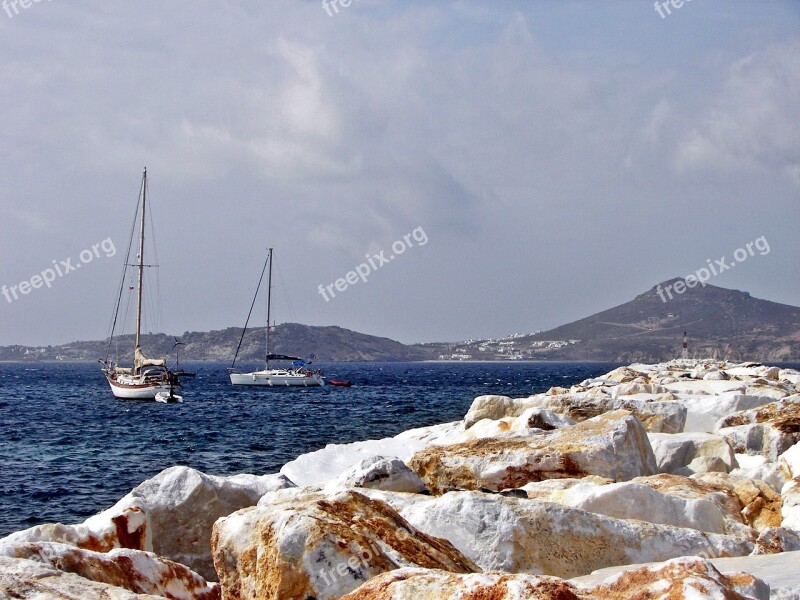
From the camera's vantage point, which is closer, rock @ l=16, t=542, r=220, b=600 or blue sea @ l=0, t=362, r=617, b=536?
rock @ l=16, t=542, r=220, b=600

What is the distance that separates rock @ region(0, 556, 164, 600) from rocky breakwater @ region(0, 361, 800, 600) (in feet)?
0.05

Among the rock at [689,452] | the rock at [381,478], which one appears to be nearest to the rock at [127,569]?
the rock at [381,478]

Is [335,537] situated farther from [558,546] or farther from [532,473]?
[532,473]

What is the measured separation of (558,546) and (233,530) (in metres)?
2.95

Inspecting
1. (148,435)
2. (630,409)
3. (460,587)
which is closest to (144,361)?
(148,435)

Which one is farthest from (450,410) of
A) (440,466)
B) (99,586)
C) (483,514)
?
(99,586)

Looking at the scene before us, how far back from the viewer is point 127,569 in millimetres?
6273

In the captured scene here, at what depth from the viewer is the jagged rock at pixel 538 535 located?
748 centimetres

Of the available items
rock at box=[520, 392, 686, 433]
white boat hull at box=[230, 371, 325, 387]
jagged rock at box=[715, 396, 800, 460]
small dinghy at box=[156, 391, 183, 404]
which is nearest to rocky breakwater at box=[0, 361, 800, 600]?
jagged rock at box=[715, 396, 800, 460]

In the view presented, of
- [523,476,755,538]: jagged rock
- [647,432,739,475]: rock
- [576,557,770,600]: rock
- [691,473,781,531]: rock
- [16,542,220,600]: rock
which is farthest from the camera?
[647,432,739,475]: rock

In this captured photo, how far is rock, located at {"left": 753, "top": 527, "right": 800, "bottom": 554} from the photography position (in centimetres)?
788

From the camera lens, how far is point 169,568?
6.60m

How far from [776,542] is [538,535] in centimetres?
231

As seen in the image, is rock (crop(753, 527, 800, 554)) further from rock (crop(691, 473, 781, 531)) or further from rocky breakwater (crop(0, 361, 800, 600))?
rock (crop(691, 473, 781, 531))
